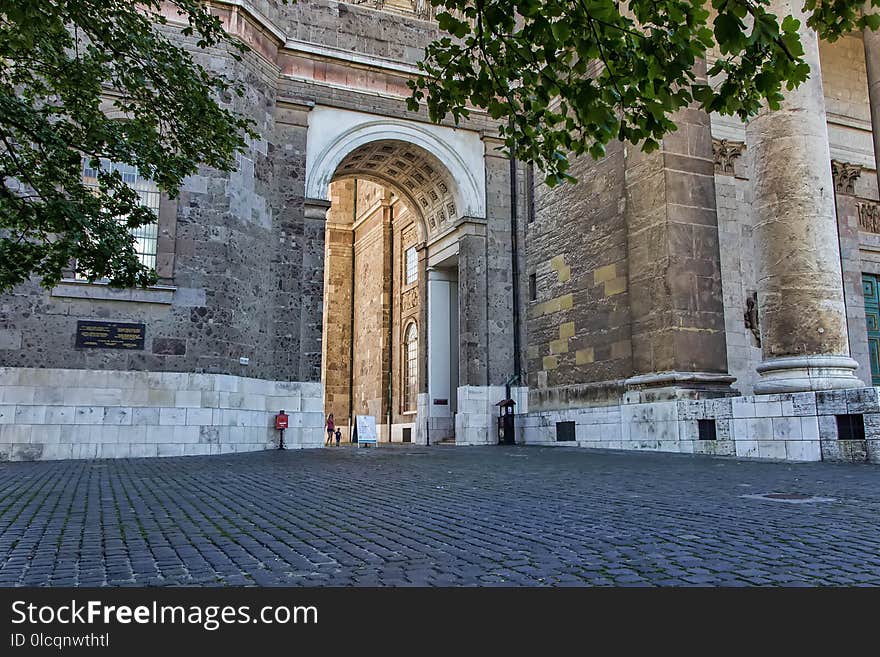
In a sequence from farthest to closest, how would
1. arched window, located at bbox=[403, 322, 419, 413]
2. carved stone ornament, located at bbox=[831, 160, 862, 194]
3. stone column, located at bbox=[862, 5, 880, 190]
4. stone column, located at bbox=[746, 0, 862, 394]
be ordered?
1. arched window, located at bbox=[403, 322, 419, 413]
2. carved stone ornament, located at bbox=[831, 160, 862, 194]
3. stone column, located at bbox=[862, 5, 880, 190]
4. stone column, located at bbox=[746, 0, 862, 394]

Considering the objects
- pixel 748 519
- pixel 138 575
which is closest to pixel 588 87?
pixel 748 519

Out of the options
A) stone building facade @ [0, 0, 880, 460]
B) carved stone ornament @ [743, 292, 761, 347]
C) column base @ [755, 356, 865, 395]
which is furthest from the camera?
carved stone ornament @ [743, 292, 761, 347]

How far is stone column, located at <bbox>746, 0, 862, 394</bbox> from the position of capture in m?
11.8

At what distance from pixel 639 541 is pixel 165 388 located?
45.0 feet

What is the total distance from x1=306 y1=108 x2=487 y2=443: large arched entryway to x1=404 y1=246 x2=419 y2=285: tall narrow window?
0.15 ft

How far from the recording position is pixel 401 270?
98.5ft

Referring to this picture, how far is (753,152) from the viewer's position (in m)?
12.9

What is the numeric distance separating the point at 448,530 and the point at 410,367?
23834 millimetres

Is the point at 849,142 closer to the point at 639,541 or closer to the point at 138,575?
the point at 639,541

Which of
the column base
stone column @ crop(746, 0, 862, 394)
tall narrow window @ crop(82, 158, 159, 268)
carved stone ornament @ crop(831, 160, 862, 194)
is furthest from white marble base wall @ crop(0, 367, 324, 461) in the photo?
carved stone ornament @ crop(831, 160, 862, 194)

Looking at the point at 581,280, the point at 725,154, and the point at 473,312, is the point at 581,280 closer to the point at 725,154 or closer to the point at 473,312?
the point at 473,312

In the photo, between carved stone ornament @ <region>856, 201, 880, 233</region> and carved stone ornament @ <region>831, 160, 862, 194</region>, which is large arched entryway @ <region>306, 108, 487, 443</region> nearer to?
carved stone ornament @ <region>831, 160, 862, 194</region>

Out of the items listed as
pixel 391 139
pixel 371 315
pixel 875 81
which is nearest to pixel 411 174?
pixel 391 139

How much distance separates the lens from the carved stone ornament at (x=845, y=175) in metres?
20.6
